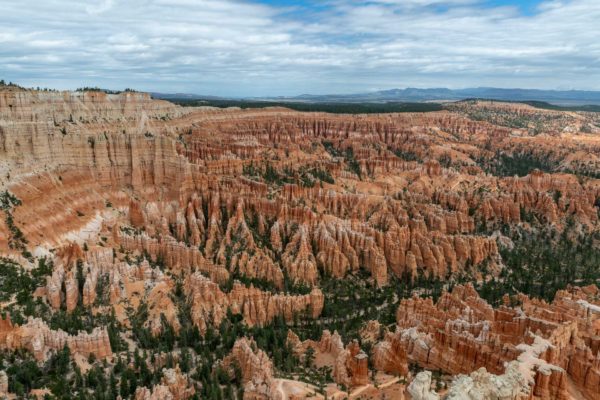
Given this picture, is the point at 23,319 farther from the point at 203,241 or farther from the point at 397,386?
the point at 397,386

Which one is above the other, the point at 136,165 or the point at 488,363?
the point at 136,165

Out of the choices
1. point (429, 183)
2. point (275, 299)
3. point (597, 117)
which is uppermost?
point (597, 117)

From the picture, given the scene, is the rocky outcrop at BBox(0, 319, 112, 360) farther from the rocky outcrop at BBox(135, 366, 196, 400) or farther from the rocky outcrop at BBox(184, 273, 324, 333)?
the rocky outcrop at BBox(184, 273, 324, 333)

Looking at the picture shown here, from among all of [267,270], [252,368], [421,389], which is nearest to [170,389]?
[252,368]

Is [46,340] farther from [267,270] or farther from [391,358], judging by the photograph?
[391,358]

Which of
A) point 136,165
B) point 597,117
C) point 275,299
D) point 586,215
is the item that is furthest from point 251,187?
point 597,117

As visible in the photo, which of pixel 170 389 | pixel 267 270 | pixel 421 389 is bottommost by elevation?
pixel 170 389

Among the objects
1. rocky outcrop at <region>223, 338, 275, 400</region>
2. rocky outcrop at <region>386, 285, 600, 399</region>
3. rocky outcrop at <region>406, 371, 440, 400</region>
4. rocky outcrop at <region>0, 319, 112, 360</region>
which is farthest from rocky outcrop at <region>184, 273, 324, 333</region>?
rocky outcrop at <region>406, 371, 440, 400</region>

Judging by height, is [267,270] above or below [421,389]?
below

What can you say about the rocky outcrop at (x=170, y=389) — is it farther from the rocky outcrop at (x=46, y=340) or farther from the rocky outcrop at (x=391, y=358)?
the rocky outcrop at (x=391, y=358)
